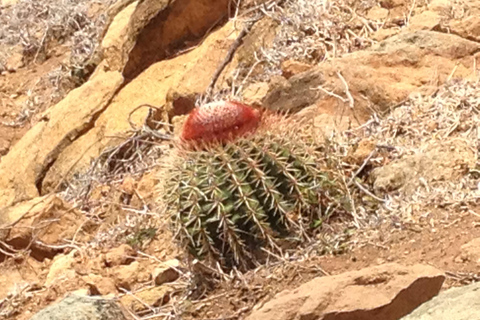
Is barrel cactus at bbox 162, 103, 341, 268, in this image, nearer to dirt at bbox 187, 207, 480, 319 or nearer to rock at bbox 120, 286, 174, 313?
dirt at bbox 187, 207, 480, 319

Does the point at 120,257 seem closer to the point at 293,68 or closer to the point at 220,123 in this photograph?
the point at 220,123

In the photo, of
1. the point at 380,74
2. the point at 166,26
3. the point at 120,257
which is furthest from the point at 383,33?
the point at 120,257

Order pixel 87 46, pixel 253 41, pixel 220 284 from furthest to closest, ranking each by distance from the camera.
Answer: pixel 87 46 < pixel 253 41 < pixel 220 284

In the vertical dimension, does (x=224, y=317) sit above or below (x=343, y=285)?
below

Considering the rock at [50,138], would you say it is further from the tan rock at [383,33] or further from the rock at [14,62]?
the rock at [14,62]

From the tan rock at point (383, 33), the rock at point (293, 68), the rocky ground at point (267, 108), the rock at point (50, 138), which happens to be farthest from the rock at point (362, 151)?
the rock at point (50, 138)

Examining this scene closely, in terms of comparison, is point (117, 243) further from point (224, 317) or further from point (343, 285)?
point (343, 285)

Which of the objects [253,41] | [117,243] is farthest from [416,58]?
[117,243]

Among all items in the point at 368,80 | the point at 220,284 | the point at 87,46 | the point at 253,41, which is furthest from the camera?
the point at 87,46
